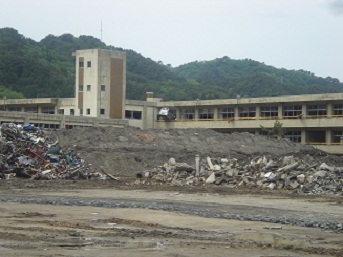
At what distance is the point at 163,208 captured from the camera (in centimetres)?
2616

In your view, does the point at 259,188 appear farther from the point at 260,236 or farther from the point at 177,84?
the point at 177,84

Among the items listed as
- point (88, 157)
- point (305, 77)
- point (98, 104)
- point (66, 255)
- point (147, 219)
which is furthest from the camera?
point (305, 77)

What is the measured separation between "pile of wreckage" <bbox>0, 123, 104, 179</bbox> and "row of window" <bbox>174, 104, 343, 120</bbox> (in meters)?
39.9

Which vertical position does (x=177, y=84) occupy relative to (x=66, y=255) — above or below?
above

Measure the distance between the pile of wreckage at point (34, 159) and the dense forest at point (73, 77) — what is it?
62815 mm

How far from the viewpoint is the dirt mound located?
53.8 metres

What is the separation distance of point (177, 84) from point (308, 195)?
106980mm

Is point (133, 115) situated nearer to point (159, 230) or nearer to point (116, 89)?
point (116, 89)

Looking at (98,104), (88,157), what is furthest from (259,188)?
(98,104)

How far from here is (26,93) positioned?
377 feet

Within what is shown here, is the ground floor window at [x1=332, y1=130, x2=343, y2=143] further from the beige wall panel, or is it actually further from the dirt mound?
the beige wall panel

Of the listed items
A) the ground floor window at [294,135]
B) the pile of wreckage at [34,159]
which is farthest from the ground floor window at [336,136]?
the pile of wreckage at [34,159]

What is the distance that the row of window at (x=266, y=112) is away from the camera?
8025cm

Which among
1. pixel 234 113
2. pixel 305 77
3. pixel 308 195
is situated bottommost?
pixel 308 195
